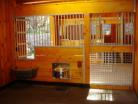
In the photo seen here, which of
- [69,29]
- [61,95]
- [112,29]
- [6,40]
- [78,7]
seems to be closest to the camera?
[61,95]

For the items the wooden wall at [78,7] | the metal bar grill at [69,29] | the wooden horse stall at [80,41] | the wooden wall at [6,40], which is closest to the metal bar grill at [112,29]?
the wooden horse stall at [80,41]

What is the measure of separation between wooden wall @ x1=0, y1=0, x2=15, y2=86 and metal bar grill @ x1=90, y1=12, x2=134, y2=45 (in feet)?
6.81

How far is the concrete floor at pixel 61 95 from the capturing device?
3.76 metres

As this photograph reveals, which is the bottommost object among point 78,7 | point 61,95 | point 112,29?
point 61,95

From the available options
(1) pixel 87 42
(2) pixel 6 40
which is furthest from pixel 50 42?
(2) pixel 6 40

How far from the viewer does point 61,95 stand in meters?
4.11

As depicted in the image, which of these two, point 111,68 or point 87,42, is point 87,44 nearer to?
point 87,42

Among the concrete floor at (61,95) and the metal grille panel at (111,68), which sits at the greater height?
the metal grille panel at (111,68)

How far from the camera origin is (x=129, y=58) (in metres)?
4.33

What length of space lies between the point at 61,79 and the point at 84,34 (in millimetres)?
1254

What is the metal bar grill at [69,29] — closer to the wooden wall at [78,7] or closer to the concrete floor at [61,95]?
the wooden wall at [78,7]

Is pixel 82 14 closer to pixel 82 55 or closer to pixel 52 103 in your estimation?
pixel 82 55

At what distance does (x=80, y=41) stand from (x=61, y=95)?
134cm

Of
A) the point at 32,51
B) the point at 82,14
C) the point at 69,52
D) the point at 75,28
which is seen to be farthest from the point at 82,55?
the point at 32,51
